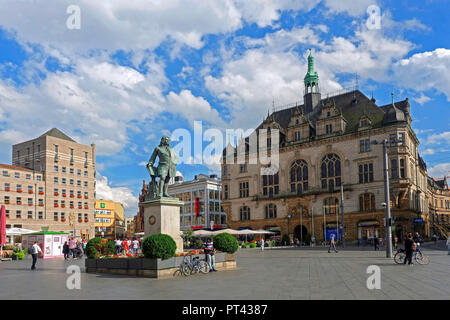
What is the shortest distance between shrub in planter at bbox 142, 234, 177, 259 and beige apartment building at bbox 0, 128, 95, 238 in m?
61.0

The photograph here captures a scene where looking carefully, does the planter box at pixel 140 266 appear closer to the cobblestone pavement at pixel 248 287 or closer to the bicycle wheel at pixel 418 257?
the cobblestone pavement at pixel 248 287

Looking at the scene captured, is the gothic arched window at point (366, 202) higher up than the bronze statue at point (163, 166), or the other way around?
the bronze statue at point (163, 166)

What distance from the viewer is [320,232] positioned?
63156mm

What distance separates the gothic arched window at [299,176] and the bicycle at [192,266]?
158 ft

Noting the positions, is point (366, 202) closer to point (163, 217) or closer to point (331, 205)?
point (331, 205)

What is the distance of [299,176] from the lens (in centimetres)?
6706

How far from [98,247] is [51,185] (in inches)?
2504

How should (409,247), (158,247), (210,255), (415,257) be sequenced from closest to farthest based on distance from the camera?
(158,247)
(210,255)
(409,247)
(415,257)

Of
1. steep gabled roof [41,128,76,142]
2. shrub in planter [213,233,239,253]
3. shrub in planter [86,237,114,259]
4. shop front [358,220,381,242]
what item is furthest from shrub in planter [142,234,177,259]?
steep gabled roof [41,128,76,142]

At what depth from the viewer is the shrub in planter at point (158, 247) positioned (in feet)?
56.6

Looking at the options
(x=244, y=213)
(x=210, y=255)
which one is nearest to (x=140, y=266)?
(x=210, y=255)

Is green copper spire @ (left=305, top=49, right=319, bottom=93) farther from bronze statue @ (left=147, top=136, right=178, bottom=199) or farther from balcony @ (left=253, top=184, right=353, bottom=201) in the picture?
bronze statue @ (left=147, top=136, right=178, bottom=199)

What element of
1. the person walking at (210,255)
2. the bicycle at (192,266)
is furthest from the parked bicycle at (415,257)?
the bicycle at (192,266)
